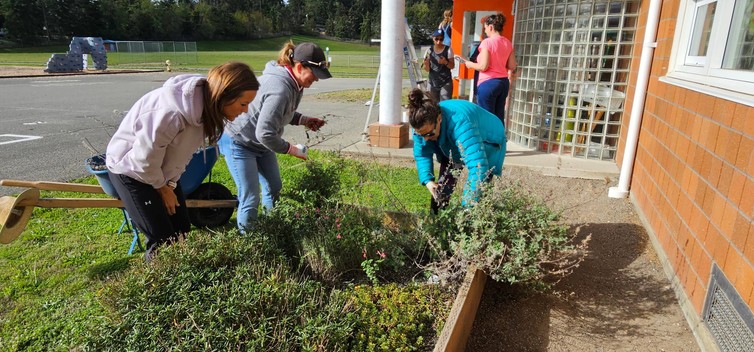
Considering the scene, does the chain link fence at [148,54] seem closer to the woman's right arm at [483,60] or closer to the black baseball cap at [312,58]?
the woman's right arm at [483,60]

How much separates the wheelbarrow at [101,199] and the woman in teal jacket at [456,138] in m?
1.58

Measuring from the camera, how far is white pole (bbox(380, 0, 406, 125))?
6086 mm

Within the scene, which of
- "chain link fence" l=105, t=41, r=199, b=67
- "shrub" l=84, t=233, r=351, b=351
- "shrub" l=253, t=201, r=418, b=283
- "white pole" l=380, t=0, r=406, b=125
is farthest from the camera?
"chain link fence" l=105, t=41, r=199, b=67

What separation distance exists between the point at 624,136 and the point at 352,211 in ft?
12.7

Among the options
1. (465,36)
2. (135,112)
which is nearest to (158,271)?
(135,112)

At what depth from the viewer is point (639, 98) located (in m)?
4.57

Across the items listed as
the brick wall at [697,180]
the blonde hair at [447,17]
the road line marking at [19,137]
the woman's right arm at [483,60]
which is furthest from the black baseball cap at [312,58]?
the road line marking at [19,137]

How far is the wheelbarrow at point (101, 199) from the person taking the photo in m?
2.68

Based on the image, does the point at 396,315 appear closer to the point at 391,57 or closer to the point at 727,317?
the point at 727,317

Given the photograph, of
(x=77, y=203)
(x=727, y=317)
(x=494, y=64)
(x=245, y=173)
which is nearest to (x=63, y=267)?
(x=77, y=203)

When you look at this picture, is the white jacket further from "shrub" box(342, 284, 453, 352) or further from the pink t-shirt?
the pink t-shirt

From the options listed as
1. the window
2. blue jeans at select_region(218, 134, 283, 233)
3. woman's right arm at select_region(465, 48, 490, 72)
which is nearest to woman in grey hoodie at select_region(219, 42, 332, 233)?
blue jeans at select_region(218, 134, 283, 233)

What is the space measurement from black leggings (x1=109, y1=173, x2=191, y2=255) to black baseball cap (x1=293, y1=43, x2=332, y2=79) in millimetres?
1182

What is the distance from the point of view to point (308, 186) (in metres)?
3.43
